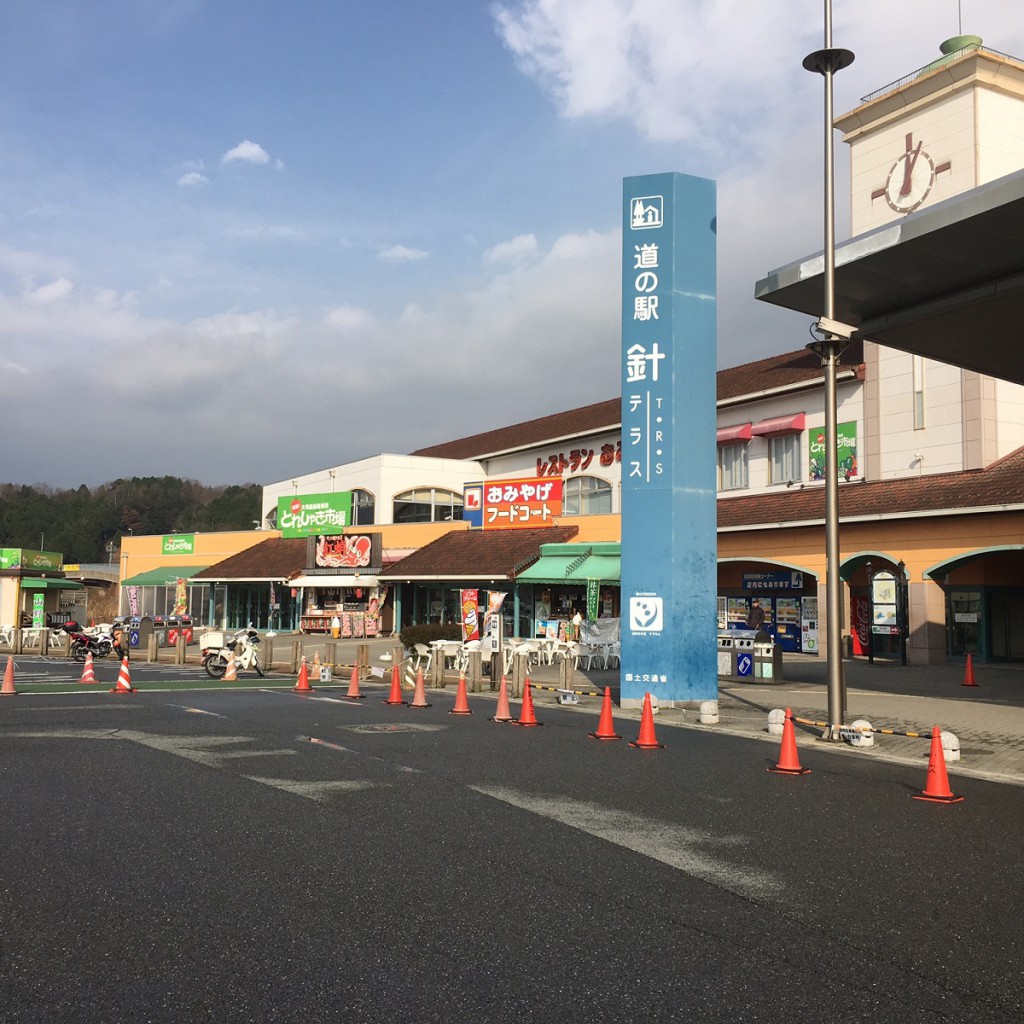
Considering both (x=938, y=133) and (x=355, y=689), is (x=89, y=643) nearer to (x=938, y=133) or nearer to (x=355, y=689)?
(x=355, y=689)

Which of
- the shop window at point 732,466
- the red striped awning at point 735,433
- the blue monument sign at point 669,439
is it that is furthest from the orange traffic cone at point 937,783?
the shop window at point 732,466

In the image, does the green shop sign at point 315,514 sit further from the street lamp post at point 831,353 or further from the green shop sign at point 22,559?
the street lamp post at point 831,353

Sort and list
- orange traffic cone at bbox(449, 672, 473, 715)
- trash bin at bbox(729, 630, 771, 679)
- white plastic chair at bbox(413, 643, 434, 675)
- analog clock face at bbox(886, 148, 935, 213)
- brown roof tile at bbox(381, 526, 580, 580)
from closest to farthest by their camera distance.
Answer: orange traffic cone at bbox(449, 672, 473, 715)
trash bin at bbox(729, 630, 771, 679)
white plastic chair at bbox(413, 643, 434, 675)
analog clock face at bbox(886, 148, 935, 213)
brown roof tile at bbox(381, 526, 580, 580)

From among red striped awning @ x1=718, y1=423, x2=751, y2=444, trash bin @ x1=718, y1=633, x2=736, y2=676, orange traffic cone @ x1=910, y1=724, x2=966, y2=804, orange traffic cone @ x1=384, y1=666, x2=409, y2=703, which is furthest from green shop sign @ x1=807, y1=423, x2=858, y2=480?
orange traffic cone @ x1=910, y1=724, x2=966, y2=804

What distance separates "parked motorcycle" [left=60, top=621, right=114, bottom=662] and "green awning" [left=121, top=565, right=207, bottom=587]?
64.1 ft

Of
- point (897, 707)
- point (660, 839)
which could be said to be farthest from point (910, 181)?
point (660, 839)

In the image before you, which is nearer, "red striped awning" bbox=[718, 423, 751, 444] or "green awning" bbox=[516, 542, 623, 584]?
"green awning" bbox=[516, 542, 623, 584]

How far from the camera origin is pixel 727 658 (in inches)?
944

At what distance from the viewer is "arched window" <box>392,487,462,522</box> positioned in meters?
48.2

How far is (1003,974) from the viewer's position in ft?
16.1

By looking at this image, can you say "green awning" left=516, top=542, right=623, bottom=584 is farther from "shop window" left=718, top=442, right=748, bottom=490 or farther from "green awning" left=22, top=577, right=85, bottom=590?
"green awning" left=22, top=577, right=85, bottom=590

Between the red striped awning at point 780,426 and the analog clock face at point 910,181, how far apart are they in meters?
7.05

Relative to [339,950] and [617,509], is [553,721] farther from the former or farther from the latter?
[617,509]

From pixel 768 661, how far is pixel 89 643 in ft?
70.1
